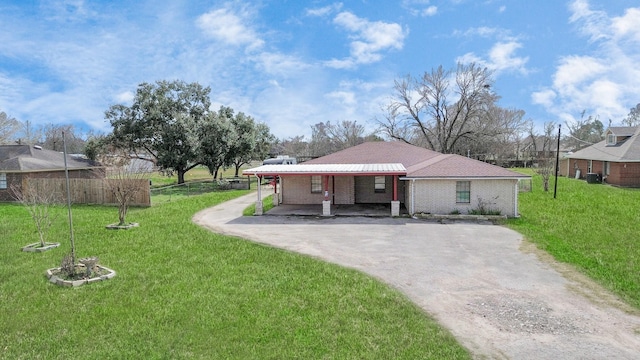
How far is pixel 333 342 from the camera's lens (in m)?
5.90

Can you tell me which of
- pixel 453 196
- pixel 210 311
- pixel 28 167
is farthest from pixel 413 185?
pixel 28 167

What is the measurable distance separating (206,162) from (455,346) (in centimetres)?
2850

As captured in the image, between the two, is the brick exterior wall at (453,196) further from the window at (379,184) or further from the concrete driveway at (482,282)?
the window at (379,184)

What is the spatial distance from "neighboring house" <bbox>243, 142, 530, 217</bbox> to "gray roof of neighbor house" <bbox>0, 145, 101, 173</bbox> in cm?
1352

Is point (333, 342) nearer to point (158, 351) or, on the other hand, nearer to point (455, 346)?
point (455, 346)

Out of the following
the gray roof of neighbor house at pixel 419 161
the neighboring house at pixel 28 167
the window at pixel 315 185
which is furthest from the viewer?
the neighboring house at pixel 28 167

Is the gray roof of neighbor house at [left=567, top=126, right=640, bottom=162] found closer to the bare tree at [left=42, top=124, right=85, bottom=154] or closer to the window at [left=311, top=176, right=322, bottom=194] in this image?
the window at [left=311, top=176, right=322, bottom=194]

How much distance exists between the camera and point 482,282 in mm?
8711

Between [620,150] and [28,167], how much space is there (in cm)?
4200

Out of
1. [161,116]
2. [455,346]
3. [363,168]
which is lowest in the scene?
[455,346]


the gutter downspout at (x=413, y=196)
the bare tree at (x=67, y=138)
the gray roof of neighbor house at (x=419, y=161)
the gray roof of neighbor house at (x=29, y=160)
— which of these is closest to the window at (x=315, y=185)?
the gray roof of neighbor house at (x=419, y=161)

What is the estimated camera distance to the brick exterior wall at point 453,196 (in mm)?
17328

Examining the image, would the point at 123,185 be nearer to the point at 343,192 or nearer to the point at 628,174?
the point at 343,192

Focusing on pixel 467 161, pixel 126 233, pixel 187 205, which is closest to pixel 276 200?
pixel 187 205
